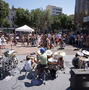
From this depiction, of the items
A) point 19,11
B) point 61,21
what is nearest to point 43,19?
point 61,21

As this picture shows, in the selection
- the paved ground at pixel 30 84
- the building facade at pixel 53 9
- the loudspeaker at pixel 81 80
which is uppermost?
the building facade at pixel 53 9

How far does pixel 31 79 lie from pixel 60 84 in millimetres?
1495

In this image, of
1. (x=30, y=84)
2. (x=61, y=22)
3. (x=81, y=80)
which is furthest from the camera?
(x=61, y=22)

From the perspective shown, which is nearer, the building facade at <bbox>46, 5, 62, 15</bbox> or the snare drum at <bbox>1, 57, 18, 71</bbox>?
the snare drum at <bbox>1, 57, 18, 71</bbox>

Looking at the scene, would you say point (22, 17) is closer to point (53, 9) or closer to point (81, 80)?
point (81, 80)

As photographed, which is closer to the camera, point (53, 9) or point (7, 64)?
point (7, 64)

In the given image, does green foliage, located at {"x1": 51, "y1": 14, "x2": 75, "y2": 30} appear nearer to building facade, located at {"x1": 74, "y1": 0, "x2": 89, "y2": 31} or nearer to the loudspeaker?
building facade, located at {"x1": 74, "y1": 0, "x2": 89, "y2": 31}

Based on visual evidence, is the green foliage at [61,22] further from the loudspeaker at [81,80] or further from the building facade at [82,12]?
the loudspeaker at [81,80]

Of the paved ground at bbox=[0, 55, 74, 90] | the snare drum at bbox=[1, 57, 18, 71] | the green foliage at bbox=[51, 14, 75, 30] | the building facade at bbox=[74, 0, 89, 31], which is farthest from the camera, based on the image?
the green foliage at bbox=[51, 14, 75, 30]

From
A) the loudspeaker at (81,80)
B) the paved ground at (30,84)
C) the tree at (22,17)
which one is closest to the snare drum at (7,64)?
the paved ground at (30,84)

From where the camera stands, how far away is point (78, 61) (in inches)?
193

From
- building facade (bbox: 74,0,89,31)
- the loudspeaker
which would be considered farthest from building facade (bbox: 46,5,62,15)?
the loudspeaker

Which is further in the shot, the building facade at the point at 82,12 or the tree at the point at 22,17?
the tree at the point at 22,17

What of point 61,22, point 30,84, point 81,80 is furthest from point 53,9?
point 81,80
